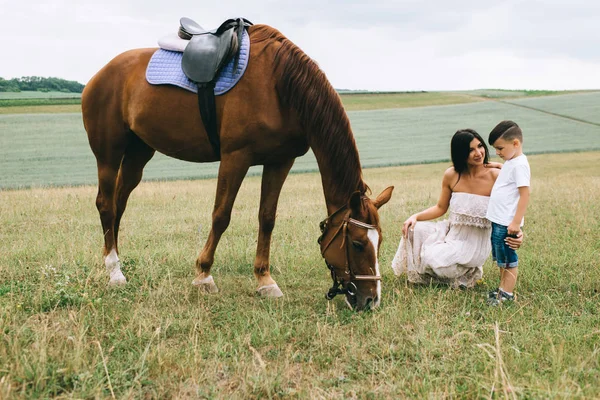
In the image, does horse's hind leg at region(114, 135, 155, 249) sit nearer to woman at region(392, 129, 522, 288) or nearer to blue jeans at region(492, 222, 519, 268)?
woman at region(392, 129, 522, 288)

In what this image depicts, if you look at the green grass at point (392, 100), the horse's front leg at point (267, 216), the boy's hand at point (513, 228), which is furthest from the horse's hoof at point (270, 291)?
the green grass at point (392, 100)

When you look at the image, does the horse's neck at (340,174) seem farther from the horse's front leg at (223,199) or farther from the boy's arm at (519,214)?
the boy's arm at (519,214)

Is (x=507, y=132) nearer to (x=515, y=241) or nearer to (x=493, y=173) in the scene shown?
(x=493, y=173)

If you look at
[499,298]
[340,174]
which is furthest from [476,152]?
[340,174]

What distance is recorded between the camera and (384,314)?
3977 mm

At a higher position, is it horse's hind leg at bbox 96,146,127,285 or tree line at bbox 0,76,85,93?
tree line at bbox 0,76,85,93

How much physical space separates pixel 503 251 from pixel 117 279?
3.69 metres

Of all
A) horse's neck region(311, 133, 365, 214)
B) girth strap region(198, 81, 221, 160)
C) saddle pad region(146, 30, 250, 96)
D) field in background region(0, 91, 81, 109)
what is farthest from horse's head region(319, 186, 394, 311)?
field in background region(0, 91, 81, 109)

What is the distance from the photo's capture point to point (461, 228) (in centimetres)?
507

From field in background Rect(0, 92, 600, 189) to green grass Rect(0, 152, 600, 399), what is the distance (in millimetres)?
12092

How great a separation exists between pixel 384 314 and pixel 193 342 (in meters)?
1.54

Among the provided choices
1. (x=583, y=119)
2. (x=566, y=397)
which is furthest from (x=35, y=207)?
(x=583, y=119)

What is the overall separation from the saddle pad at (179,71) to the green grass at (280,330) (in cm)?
190

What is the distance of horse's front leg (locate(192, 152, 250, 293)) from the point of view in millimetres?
4410
